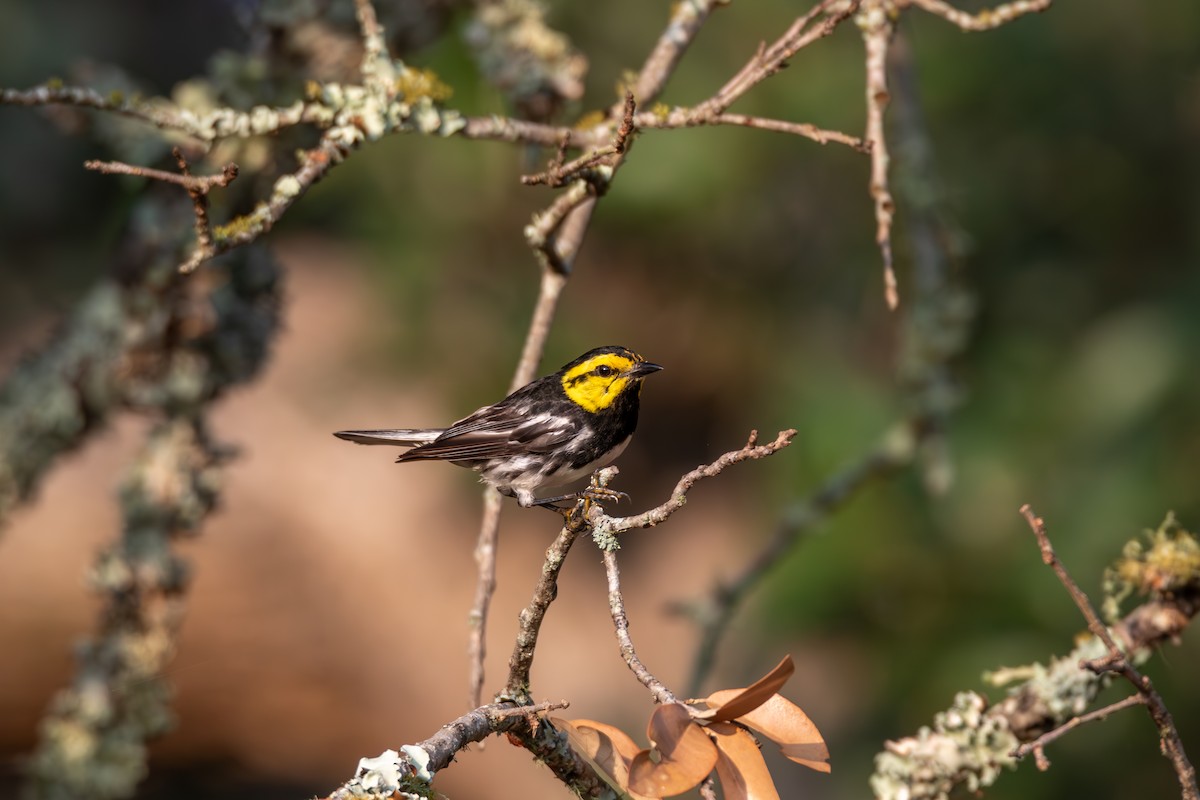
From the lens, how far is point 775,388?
4.93 meters

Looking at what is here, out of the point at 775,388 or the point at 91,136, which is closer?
the point at 91,136

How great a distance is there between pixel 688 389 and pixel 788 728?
4583mm

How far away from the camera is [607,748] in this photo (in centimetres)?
141

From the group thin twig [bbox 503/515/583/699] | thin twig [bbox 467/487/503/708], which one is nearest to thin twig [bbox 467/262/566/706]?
thin twig [bbox 467/487/503/708]

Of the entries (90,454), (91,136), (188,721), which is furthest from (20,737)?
(91,136)

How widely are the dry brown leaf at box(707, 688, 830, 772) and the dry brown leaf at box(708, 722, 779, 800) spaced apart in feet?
0.06

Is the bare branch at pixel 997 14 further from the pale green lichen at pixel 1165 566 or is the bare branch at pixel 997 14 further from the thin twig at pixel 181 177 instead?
the thin twig at pixel 181 177

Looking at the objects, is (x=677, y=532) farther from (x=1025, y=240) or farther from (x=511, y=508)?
(x=1025, y=240)

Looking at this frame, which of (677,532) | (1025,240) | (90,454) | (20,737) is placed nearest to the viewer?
(1025,240)

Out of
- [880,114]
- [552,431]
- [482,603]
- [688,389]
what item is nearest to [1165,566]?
[880,114]

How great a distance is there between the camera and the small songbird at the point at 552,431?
2475mm

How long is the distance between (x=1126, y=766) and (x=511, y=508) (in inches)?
106

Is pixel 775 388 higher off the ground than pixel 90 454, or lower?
lower

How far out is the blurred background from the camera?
12.0 feet
